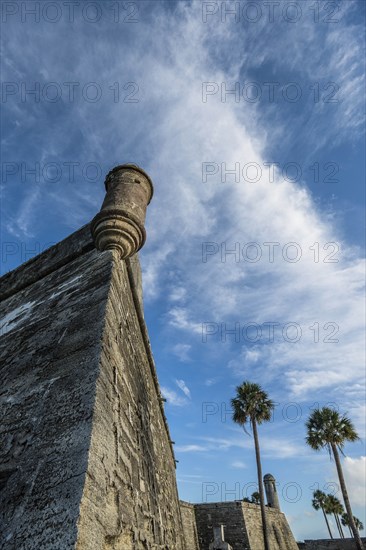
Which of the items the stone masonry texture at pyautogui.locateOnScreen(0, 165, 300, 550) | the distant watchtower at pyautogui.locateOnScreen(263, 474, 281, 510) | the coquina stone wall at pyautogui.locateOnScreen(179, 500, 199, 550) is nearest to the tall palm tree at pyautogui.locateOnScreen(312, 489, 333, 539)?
the distant watchtower at pyautogui.locateOnScreen(263, 474, 281, 510)

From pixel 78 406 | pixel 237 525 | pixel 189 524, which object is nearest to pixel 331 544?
pixel 237 525

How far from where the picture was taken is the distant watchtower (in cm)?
2650

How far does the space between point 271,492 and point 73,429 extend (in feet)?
105

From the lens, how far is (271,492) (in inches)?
1073

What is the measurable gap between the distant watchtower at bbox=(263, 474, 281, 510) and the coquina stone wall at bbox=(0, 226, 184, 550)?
29.4 m

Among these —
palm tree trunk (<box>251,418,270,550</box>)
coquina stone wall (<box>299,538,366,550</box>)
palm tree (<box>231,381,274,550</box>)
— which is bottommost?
coquina stone wall (<box>299,538,366,550</box>)

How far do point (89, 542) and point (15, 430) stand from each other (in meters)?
1.06

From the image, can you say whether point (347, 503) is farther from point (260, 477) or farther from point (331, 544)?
point (331, 544)

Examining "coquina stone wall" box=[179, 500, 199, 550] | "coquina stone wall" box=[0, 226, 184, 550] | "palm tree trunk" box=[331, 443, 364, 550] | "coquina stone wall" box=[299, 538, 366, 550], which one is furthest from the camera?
"coquina stone wall" box=[299, 538, 366, 550]

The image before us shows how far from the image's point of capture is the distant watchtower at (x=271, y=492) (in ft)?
86.9

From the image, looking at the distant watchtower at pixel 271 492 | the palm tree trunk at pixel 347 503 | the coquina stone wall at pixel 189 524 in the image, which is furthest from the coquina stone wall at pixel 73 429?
the distant watchtower at pixel 271 492

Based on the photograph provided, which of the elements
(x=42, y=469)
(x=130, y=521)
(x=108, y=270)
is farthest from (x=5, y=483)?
(x=108, y=270)

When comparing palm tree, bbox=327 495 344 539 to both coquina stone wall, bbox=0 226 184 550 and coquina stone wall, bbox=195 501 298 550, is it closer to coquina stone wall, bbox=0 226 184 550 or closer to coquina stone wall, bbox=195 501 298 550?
coquina stone wall, bbox=195 501 298 550

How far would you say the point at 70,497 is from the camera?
155cm
